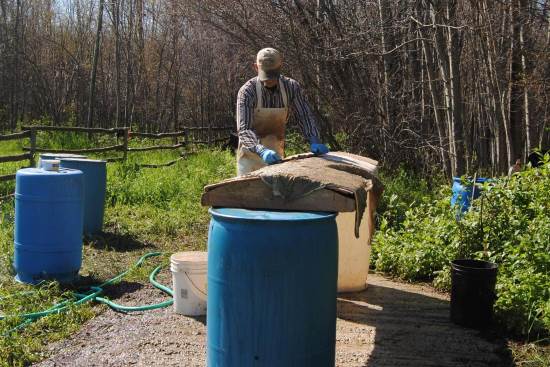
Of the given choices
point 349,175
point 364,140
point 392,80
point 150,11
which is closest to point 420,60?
point 392,80

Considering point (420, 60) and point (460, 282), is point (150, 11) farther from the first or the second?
point (460, 282)

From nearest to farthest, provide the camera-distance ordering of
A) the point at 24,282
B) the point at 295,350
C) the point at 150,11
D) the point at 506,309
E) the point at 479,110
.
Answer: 1. the point at 295,350
2. the point at 506,309
3. the point at 24,282
4. the point at 479,110
5. the point at 150,11

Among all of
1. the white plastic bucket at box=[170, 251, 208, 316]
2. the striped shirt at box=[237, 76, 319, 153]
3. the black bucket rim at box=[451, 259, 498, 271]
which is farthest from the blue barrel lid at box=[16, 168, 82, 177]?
the black bucket rim at box=[451, 259, 498, 271]

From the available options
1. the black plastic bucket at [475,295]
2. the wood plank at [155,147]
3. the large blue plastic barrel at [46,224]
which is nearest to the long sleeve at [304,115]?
the black plastic bucket at [475,295]

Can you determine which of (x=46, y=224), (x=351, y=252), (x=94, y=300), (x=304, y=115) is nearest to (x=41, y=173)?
(x=46, y=224)

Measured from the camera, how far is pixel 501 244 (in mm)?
5750

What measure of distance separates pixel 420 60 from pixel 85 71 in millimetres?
16413

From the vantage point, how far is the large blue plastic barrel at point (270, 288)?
293cm

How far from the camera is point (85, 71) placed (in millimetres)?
24875

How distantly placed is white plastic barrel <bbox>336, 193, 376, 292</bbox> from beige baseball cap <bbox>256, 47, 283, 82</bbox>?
50.9 inches

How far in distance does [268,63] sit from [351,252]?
1.74 meters

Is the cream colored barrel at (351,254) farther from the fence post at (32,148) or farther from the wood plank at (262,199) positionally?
the fence post at (32,148)

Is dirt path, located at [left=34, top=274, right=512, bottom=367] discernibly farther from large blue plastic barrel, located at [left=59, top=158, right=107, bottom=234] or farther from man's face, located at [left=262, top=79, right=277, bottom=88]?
large blue plastic barrel, located at [left=59, top=158, right=107, bottom=234]

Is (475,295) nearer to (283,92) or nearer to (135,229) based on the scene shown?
(283,92)
